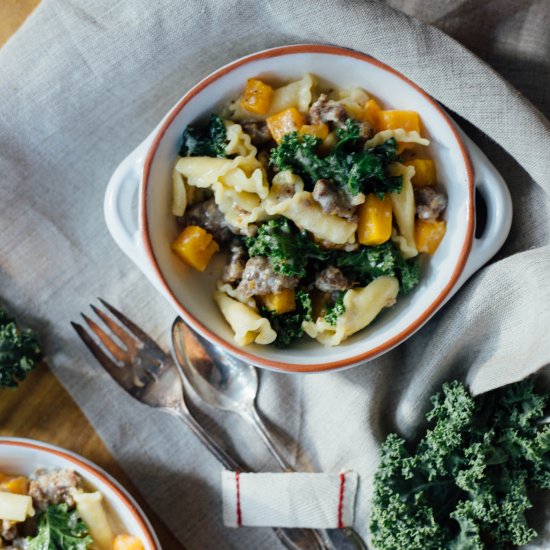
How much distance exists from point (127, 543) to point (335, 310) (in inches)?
44.9

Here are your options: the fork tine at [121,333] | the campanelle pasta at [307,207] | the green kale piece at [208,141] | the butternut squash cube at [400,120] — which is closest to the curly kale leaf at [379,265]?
the campanelle pasta at [307,207]

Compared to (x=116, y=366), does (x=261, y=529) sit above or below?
below

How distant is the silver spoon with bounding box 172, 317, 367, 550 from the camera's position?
3.03 metres

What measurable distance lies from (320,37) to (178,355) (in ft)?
4.11

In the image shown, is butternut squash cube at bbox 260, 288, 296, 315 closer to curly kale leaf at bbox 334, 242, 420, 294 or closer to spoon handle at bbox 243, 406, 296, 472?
curly kale leaf at bbox 334, 242, 420, 294

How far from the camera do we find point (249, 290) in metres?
2.67

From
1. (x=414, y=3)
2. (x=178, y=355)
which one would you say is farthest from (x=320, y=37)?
(x=178, y=355)

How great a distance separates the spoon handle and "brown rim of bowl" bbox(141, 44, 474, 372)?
45 cm

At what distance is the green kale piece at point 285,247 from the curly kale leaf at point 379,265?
0.09 m

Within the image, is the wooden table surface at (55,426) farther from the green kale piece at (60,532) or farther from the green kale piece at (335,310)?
the green kale piece at (335,310)

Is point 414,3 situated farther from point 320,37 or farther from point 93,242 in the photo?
point 93,242

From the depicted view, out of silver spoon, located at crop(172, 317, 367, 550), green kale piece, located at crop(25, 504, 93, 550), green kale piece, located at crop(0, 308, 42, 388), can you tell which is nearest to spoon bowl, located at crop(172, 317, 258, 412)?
silver spoon, located at crop(172, 317, 367, 550)

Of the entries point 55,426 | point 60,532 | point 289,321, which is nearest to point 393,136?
point 289,321

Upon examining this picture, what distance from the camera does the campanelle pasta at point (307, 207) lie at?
2.58 m
